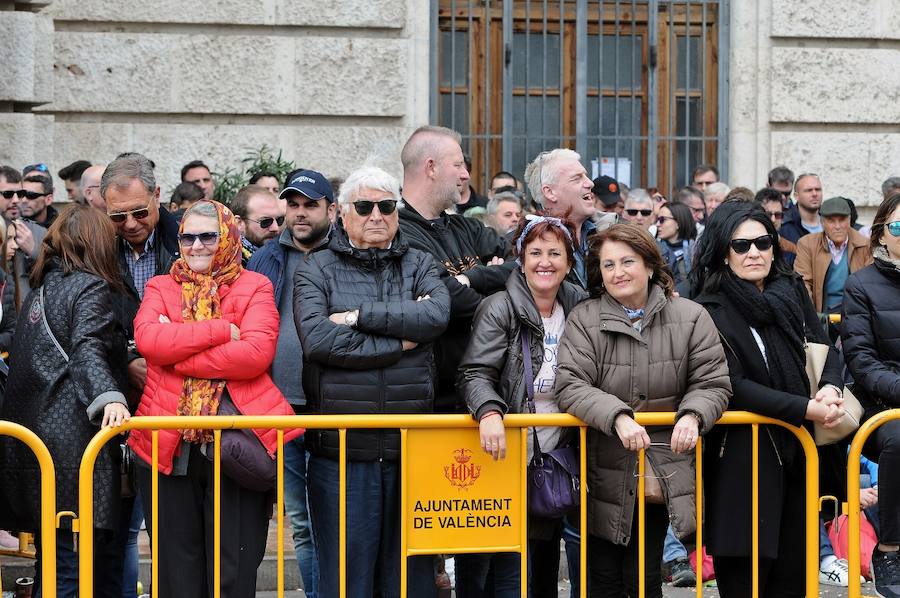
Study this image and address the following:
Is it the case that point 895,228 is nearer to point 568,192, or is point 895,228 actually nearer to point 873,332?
point 873,332

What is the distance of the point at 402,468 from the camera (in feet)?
17.6

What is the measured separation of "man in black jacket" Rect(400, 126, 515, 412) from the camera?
18.9 ft

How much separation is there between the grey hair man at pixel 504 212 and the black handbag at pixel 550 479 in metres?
3.49

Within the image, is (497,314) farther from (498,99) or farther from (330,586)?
(498,99)

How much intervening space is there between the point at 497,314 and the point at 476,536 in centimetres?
85

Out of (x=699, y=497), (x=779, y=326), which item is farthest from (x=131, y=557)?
(x=779, y=326)

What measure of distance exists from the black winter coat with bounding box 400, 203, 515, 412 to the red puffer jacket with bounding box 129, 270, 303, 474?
0.65 m

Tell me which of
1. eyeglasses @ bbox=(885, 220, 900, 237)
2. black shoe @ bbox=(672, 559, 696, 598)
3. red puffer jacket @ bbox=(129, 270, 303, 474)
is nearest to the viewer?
red puffer jacket @ bbox=(129, 270, 303, 474)

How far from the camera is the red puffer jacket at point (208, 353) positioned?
5.30 m

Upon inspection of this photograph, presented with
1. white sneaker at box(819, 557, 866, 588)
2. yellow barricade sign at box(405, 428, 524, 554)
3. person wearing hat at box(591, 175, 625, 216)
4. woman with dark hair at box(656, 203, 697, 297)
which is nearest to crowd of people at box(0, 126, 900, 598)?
yellow barricade sign at box(405, 428, 524, 554)

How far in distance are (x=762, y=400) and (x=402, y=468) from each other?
139cm

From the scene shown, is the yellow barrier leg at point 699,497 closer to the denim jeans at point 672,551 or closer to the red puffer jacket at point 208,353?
the red puffer jacket at point 208,353

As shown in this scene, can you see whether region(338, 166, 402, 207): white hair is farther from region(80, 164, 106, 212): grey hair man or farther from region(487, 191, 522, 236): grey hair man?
region(487, 191, 522, 236): grey hair man

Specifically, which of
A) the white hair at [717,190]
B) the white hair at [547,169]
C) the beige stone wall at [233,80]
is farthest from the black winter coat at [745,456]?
the beige stone wall at [233,80]
